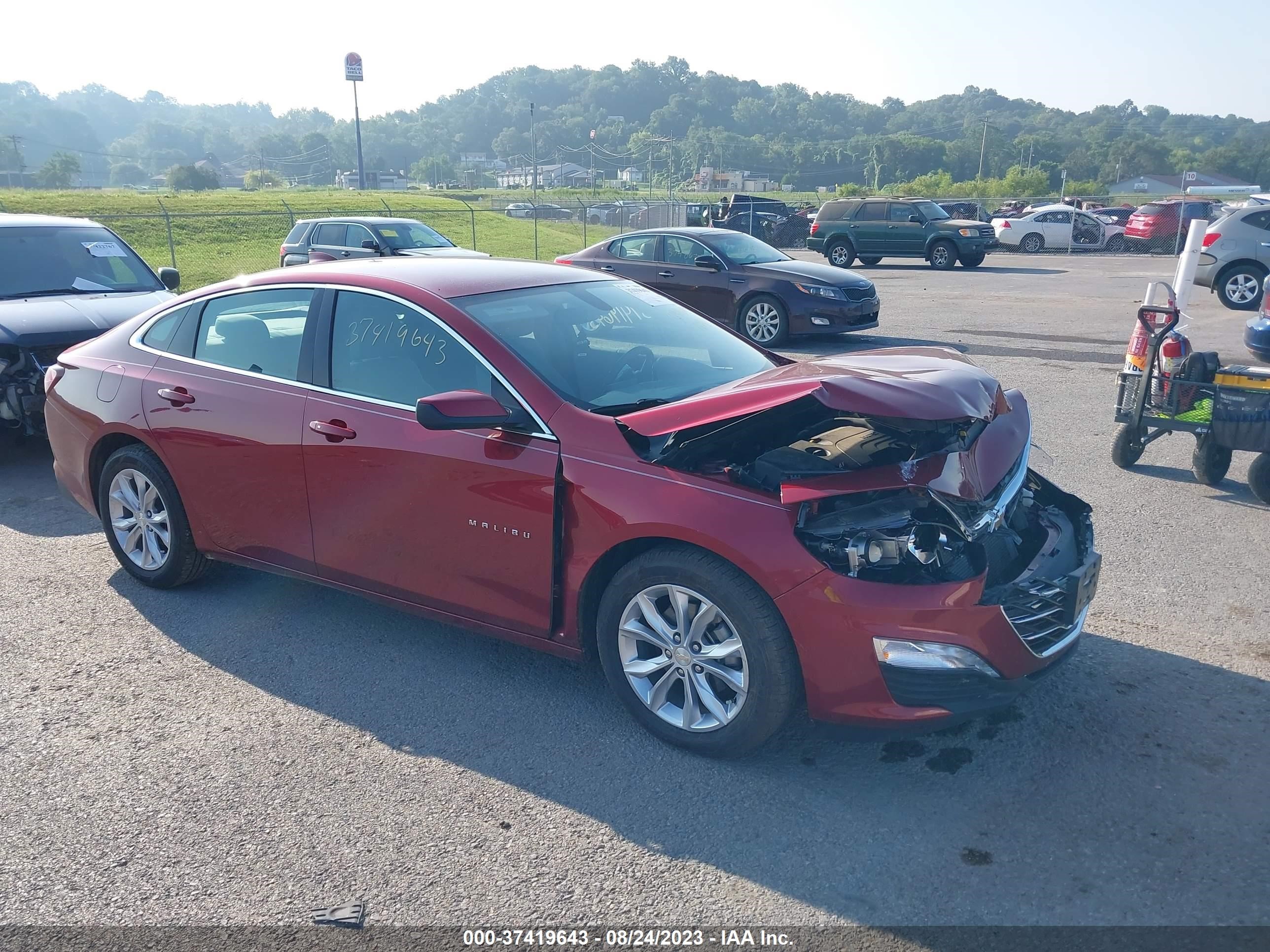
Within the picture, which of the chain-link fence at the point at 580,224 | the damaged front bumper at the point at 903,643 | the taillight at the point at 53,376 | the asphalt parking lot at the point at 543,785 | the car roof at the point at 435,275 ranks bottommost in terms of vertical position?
the chain-link fence at the point at 580,224

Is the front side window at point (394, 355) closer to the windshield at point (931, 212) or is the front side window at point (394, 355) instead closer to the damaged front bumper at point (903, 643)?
the damaged front bumper at point (903, 643)

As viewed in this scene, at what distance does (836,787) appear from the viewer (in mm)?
3461

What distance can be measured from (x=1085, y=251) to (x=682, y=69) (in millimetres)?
167486

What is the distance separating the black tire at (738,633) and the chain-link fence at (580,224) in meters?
22.9

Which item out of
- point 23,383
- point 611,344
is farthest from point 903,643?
point 23,383

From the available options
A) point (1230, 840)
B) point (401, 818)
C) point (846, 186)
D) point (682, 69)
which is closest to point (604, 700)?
point (401, 818)

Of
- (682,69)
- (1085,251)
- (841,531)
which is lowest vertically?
(1085,251)

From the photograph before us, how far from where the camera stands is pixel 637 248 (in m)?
14.6

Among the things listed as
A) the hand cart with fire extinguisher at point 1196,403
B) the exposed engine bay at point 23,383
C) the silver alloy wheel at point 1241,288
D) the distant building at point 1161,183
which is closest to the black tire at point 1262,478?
the hand cart with fire extinguisher at point 1196,403

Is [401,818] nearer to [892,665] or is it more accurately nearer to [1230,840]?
[892,665]

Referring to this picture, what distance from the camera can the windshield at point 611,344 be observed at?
4.07m

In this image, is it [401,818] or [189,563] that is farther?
[189,563]

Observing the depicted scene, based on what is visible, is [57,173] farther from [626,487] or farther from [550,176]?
[626,487]

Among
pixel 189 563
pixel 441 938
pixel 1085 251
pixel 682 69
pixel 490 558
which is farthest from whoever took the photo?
pixel 682 69
